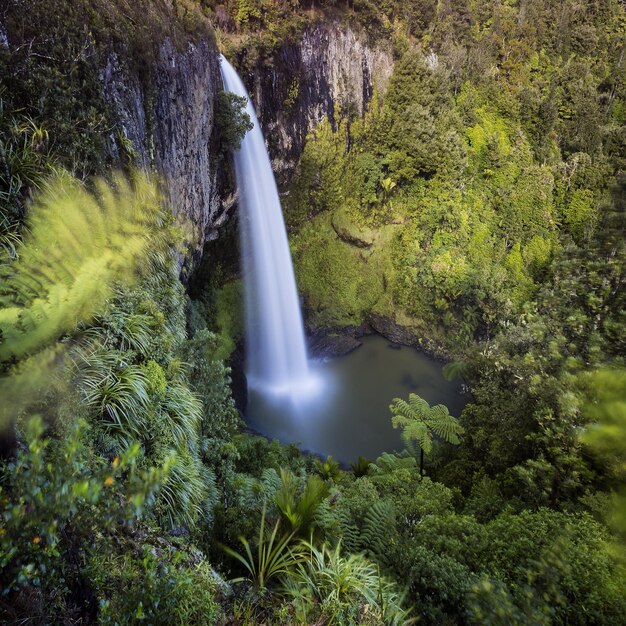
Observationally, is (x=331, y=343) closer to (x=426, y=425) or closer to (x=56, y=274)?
(x=426, y=425)

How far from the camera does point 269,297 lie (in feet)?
52.5

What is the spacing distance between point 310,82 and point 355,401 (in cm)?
1278

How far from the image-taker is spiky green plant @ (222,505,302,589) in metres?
2.94

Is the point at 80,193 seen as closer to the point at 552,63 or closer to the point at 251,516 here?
the point at 251,516

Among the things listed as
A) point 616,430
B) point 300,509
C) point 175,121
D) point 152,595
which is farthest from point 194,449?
point 175,121

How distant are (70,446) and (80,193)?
371cm

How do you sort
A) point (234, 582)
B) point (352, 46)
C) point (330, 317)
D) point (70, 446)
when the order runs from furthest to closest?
1. point (330, 317)
2. point (352, 46)
3. point (234, 582)
4. point (70, 446)

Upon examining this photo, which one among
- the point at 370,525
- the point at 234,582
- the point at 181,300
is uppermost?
the point at 181,300

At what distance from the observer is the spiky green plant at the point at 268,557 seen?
116 inches

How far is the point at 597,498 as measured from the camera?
437 centimetres

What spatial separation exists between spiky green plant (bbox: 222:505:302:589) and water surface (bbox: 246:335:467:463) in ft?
28.2

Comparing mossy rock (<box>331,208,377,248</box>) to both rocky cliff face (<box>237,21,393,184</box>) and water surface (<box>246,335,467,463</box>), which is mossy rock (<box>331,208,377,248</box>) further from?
water surface (<box>246,335,467,463</box>)

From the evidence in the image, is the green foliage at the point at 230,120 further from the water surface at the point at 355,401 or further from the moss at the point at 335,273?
the water surface at the point at 355,401

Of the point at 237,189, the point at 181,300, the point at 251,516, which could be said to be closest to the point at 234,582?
the point at 251,516
